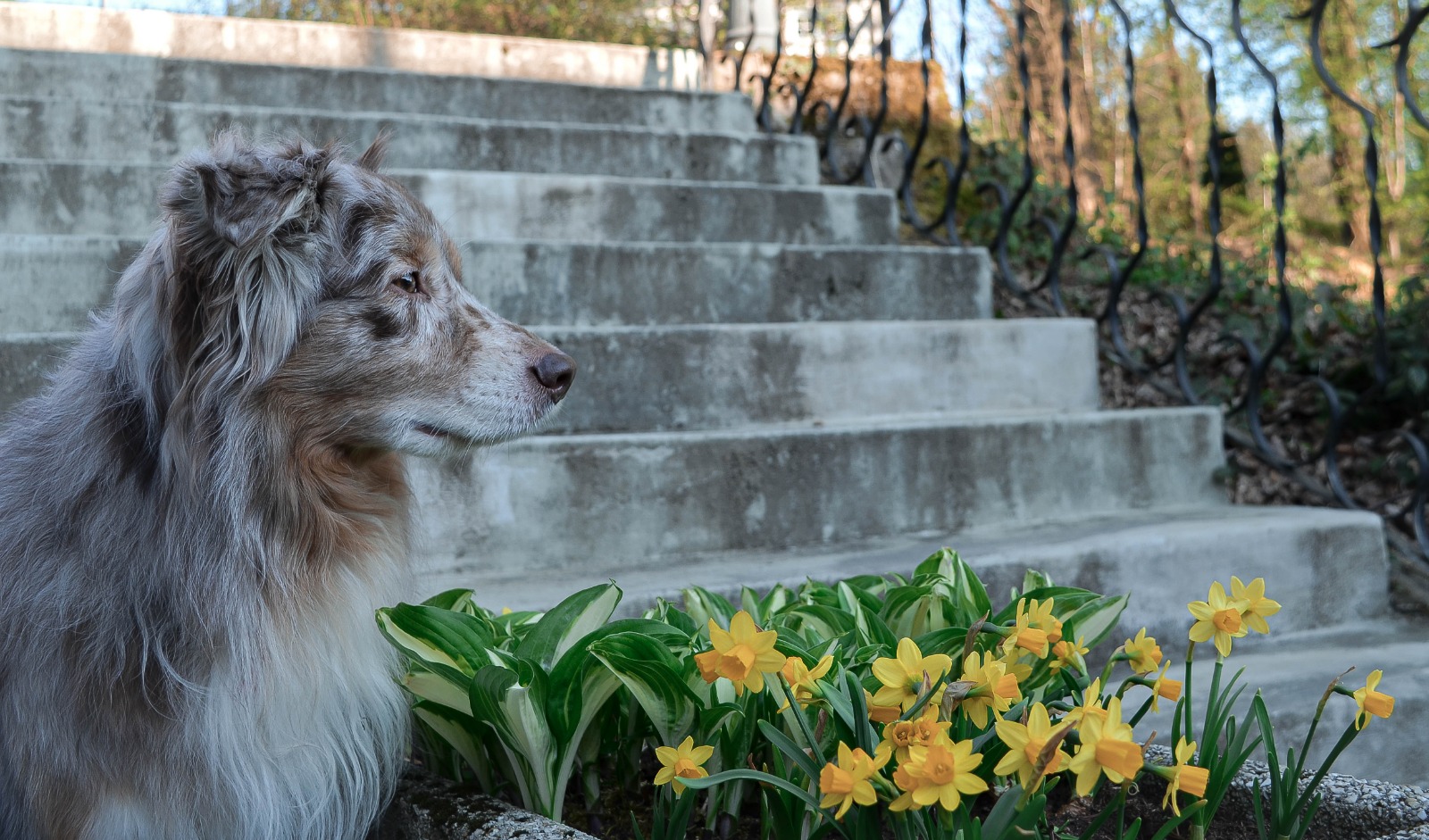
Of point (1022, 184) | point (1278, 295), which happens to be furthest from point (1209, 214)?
point (1022, 184)

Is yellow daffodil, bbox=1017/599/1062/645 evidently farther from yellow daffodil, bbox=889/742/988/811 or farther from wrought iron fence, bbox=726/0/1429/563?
wrought iron fence, bbox=726/0/1429/563

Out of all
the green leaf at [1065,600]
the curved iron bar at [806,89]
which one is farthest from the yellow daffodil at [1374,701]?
the curved iron bar at [806,89]

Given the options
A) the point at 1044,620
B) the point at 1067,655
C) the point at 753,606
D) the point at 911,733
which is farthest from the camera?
the point at 753,606

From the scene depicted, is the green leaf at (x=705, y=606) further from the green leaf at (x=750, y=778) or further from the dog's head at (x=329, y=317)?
the green leaf at (x=750, y=778)

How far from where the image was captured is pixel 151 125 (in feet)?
12.7

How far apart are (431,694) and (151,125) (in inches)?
122

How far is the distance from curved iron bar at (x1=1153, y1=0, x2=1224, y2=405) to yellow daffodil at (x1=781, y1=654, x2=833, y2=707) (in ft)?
8.94

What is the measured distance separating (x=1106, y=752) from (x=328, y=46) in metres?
5.09

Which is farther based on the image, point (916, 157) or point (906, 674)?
point (916, 157)

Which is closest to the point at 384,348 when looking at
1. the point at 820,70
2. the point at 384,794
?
the point at 384,794

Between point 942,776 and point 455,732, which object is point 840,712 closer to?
point 942,776

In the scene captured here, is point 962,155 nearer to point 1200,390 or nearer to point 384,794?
point 1200,390

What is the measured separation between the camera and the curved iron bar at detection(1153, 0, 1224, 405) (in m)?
3.52

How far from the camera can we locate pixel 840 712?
1394 mm
